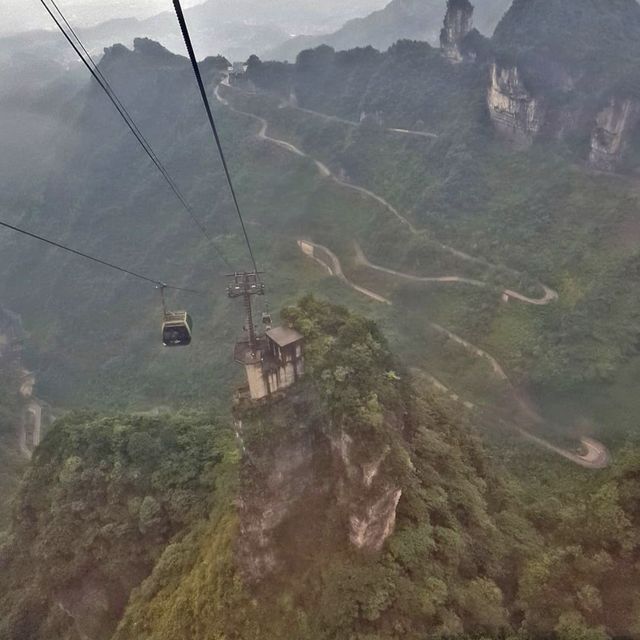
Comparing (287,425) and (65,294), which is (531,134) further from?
(65,294)

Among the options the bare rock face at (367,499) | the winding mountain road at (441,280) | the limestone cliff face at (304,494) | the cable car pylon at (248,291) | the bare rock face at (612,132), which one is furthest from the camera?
the bare rock face at (612,132)

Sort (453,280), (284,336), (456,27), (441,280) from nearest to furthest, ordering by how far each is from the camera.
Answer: (284,336)
(453,280)
(441,280)
(456,27)

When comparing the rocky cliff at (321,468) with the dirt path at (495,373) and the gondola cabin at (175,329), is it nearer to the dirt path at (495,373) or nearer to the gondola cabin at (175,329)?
the gondola cabin at (175,329)

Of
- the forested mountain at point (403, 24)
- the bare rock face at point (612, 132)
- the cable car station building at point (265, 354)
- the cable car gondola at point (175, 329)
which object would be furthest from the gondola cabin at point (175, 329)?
the forested mountain at point (403, 24)

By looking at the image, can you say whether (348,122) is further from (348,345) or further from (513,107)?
(348,345)

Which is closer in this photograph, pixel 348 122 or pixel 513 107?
pixel 513 107

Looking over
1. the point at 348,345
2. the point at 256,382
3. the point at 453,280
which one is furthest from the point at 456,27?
the point at 256,382
